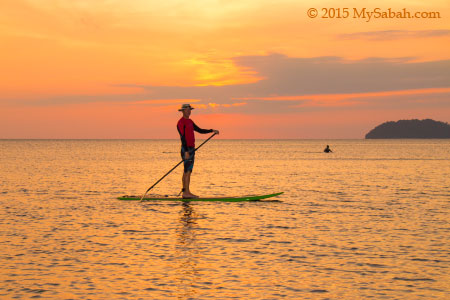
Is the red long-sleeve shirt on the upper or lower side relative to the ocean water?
upper

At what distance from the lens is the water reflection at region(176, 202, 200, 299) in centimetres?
1054

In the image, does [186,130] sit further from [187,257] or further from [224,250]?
[187,257]

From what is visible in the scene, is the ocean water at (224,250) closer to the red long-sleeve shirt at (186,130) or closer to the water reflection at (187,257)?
the water reflection at (187,257)

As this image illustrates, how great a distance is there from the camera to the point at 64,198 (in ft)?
93.6

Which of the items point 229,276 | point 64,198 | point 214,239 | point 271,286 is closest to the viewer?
point 271,286

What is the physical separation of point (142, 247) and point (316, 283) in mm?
5117

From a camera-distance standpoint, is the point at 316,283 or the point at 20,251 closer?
the point at 316,283

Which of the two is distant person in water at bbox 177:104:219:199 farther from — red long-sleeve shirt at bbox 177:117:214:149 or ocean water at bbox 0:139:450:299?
ocean water at bbox 0:139:450:299

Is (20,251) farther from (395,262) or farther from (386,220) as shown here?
(386,220)

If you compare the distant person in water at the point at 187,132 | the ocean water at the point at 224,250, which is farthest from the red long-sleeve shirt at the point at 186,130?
the ocean water at the point at 224,250

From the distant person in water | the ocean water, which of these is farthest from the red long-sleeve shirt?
the ocean water

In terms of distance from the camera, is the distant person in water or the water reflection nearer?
the water reflection

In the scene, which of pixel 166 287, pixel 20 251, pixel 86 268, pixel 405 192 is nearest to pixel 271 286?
pixel 166 287

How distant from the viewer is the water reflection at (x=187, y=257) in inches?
415
